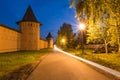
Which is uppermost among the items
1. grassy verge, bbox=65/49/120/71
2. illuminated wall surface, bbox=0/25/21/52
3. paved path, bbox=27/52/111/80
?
illuminated wall surface, bbox=0/25/21/52

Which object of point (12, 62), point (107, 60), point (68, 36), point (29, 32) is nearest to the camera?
point (12, 62)

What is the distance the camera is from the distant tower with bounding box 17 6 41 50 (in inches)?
2255

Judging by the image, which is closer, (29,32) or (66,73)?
(66,73)

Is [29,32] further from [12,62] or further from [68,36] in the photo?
[12,62]

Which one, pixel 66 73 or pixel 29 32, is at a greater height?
pixel 29 32

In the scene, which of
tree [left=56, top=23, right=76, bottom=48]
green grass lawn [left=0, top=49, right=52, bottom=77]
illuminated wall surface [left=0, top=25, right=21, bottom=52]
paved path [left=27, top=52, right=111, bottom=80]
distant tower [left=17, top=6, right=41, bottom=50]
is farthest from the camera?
tree [left=56, top=23, right=76, bottom=48]

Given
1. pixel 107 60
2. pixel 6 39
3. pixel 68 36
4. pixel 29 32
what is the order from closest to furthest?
pixel 107 60, pixel 6 39, pixel 29 32, pixel 68 36

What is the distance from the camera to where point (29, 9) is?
6469 centimetres

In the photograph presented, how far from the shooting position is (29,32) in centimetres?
5838

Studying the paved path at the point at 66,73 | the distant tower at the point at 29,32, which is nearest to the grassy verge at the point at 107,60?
the paved path at the point at 66,73

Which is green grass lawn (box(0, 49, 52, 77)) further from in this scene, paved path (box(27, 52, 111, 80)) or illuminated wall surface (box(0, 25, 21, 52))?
illuminated wall surface (box(0, 25, 21, 52))

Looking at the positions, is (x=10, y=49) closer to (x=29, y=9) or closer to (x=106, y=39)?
(x=106, y=39)

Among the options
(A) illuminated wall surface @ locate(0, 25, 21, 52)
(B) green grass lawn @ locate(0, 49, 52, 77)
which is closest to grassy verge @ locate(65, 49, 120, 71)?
(B) green grass lawn @ locate(0, 49, 52, 77)

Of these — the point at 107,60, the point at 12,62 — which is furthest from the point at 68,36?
the point at 12,62
